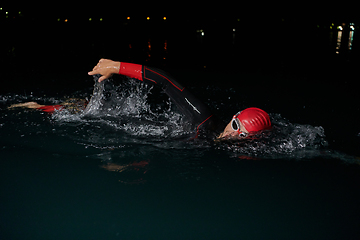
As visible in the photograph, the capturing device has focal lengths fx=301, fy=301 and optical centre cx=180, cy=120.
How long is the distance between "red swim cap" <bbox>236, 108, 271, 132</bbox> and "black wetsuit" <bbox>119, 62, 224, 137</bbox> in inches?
16.3

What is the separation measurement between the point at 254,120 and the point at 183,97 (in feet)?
3.10

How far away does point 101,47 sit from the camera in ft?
49.1

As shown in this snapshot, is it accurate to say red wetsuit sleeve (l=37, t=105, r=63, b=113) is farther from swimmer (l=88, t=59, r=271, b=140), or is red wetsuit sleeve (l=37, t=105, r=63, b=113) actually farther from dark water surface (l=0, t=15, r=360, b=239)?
swimmer (l=88, t=59, r=271, b=140)

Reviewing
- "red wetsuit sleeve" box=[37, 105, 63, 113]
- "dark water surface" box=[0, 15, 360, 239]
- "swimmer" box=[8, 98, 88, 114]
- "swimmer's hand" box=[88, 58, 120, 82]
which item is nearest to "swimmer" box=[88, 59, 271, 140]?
"swimmer's hand" box=[88, 58, 120, 82]

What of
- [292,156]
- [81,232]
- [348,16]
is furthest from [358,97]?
[348,16]

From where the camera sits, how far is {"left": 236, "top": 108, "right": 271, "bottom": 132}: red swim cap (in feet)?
11.9

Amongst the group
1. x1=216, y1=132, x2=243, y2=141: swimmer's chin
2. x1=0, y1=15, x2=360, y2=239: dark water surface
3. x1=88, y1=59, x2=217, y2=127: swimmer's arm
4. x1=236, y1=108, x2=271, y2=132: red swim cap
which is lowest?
x1=0, y1=15, x2=360, y2=239: dark water surface

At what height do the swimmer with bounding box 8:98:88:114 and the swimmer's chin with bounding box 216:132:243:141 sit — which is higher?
the swimmer with bounding box 8:98:88:114

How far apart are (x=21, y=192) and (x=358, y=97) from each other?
7.43 m

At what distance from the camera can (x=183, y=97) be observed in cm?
390

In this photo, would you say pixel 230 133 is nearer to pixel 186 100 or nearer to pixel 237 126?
pixel 237 126

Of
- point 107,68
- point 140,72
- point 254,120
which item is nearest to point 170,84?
point 140,72

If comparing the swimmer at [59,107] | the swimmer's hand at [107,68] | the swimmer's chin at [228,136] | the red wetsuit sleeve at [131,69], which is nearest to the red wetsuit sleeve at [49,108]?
the swimmer at [59,107]

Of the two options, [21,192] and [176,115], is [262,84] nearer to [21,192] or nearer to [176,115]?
[176,115]
